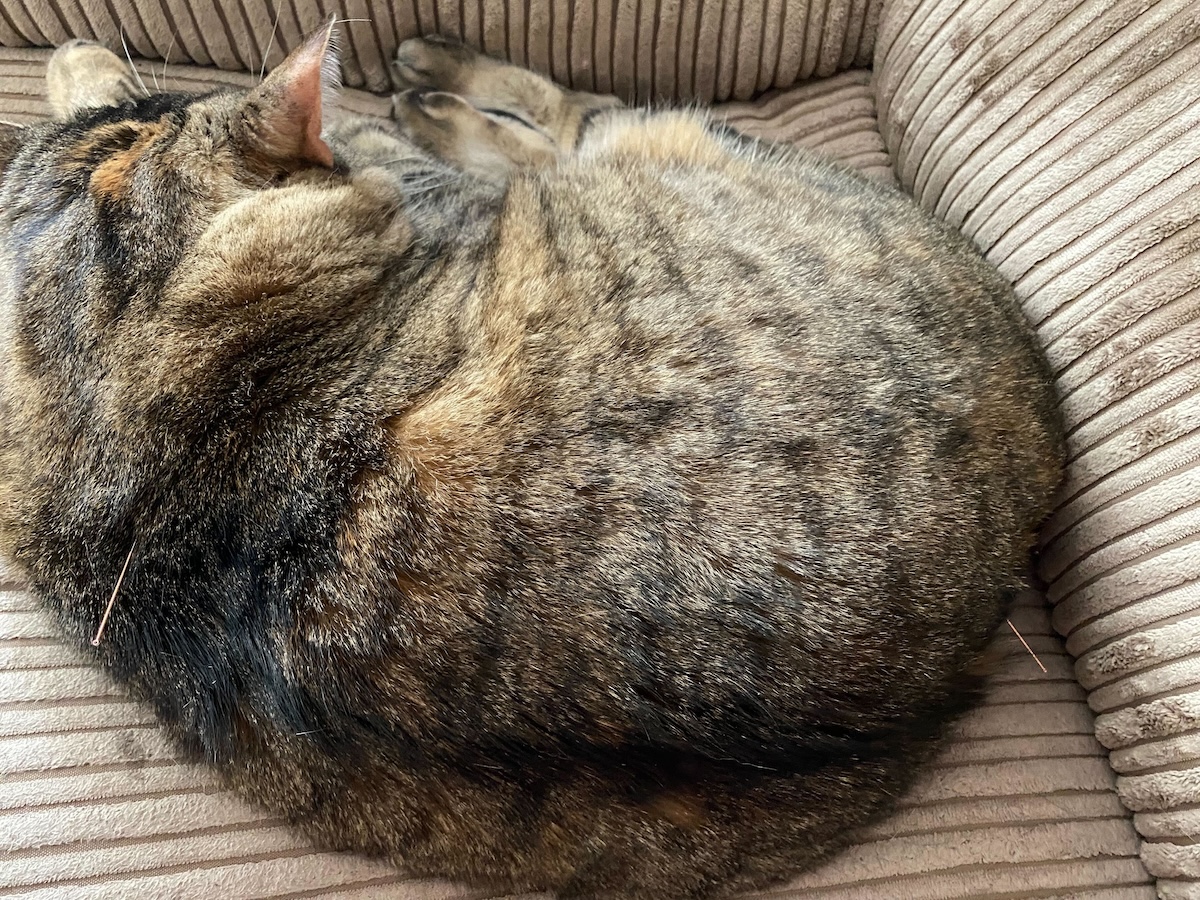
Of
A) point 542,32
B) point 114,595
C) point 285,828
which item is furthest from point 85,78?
point 285,828

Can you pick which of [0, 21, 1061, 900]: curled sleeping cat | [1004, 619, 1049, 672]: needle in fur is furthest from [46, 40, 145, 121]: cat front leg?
[1004, 619, 1049, 672]: needle in fur

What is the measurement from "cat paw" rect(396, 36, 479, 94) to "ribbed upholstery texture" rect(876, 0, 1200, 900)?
29.7 inches

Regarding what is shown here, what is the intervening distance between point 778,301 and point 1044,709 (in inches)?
23.1

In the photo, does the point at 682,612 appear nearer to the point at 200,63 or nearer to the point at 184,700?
the point at 184,700

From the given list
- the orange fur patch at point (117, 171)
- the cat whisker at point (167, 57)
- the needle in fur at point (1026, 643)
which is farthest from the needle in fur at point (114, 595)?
the needle in fur at point (1026, 643)

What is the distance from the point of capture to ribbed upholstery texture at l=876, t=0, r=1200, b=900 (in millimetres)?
854

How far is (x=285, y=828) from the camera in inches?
34.1

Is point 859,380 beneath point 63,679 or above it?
above

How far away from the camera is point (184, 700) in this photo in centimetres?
82

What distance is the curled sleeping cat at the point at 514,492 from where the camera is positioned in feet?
2.43

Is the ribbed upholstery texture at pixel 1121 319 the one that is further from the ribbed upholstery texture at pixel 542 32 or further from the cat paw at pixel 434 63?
the cat paw at pixel 434 63

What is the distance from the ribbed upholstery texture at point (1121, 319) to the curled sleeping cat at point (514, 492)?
9cm

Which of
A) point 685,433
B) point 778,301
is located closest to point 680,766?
point 685,433

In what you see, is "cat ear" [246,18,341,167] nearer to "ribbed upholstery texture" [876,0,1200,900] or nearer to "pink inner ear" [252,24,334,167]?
"pink inner ear" [252,24,334,167]
